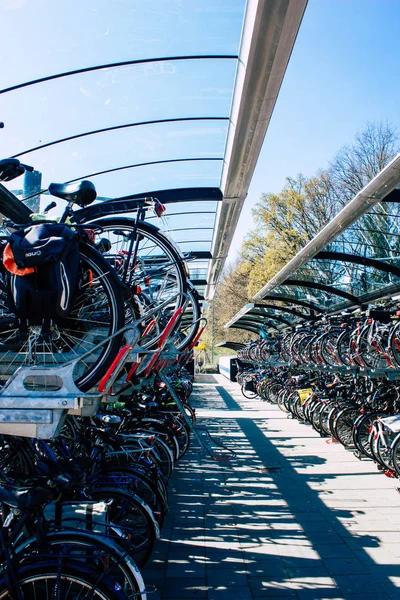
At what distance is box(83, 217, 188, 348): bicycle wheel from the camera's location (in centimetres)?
372

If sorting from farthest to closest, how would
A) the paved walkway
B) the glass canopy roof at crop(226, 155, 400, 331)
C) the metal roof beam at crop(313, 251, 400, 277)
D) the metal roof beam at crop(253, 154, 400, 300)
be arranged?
the metal roof beam at crop(313, 251, 400, 277)
the glass canopy roof at crop(226, 155, 400, 331)
the metal roof beam at crop(253, 154, 400, 300)
the paved walkway

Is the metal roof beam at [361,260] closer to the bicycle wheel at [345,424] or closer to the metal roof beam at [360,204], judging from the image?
the metal roof beam at [360,204]

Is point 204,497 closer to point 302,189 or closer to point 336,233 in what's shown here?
point 336,233

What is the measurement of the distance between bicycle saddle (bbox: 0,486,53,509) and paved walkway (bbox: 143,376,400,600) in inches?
73.4

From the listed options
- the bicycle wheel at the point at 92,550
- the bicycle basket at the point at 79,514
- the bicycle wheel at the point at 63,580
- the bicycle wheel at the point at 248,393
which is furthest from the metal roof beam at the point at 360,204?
the bicycle wheel at the point at 248,393

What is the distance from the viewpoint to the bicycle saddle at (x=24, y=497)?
2082 millimetres

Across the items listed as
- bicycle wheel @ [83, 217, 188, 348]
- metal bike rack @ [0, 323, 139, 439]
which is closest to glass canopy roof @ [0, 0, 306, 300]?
bicycle wheel @ [83, 217, 188, 348]

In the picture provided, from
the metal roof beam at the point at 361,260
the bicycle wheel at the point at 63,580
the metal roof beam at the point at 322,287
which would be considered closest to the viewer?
the bicycle wheel at the point at 63,580

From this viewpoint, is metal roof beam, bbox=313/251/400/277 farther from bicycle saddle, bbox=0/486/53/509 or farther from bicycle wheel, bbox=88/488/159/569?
bicycle saddle, bbox=0/486/53/509

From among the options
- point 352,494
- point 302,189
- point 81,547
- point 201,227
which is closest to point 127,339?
point 81,547

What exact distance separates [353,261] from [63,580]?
7.63m

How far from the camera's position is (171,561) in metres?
4.11

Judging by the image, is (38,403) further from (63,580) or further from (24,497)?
(63,580)

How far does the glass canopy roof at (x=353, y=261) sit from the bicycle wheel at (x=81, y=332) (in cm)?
324
